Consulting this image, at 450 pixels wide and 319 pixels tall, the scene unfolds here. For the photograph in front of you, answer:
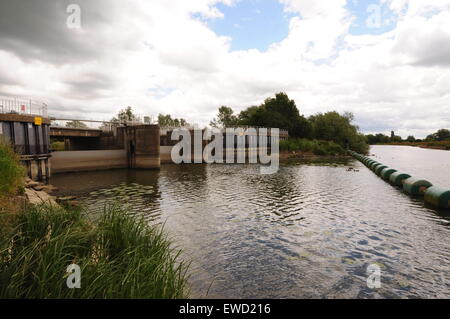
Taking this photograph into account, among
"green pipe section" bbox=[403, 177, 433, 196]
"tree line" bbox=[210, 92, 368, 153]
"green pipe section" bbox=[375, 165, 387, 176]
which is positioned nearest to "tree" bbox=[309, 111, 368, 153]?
"tree line" bbox=[210, 92, 368, 153]

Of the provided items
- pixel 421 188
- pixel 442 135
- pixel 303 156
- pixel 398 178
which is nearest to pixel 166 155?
pixel 398 178

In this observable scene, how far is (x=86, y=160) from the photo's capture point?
38.4 metres

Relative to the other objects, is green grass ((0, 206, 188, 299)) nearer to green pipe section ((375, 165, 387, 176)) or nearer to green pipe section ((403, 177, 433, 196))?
green pipe section ((403, 177, 433, 196))

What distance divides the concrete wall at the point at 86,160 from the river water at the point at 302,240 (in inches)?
658

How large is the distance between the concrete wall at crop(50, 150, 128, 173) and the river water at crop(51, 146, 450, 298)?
16.7 meters

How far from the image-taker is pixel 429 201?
59.7ft

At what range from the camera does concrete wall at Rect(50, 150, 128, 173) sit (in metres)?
35.6

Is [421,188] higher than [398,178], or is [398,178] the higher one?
[398,178]

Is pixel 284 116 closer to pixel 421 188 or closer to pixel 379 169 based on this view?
pixel 379 169

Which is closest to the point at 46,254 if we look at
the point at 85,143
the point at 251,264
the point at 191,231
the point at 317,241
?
the point at 251,264

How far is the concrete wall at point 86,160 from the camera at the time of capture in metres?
35.6

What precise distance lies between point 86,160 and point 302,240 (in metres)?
36.7

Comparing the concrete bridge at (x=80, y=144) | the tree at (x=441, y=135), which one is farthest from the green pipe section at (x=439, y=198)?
the tree at (x=441, y=135)
